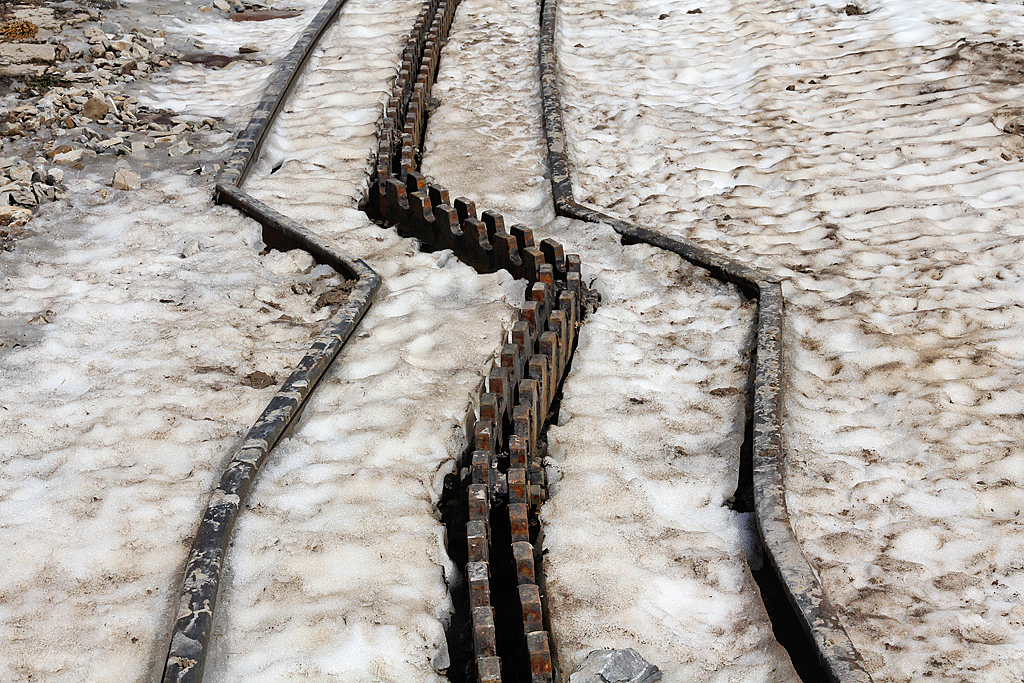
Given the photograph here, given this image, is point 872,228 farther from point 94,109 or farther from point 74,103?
point 74,103

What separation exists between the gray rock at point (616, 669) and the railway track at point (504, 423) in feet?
0.31

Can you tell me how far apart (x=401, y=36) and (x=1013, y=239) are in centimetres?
558

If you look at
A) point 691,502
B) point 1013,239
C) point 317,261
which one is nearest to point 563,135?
point 317,261

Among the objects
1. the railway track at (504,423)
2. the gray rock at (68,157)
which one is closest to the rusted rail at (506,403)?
the railway track at (504,423)

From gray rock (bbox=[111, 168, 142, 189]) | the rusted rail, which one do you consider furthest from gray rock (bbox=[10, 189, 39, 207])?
the rusted rail

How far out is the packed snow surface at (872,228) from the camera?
9.73ft

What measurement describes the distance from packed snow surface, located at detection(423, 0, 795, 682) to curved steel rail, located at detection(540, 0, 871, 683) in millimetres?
100

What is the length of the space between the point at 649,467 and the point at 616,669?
3.39ft

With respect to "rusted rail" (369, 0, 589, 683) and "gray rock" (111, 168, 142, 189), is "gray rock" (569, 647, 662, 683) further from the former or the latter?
"gray rock" (111, 168, 142, 189)

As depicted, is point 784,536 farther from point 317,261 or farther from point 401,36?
point 401,36

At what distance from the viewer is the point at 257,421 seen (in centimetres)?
348

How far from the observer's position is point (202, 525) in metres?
2.96

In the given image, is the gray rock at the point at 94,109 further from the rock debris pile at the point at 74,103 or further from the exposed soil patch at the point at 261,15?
the exposed soil patch at the point at 261,15

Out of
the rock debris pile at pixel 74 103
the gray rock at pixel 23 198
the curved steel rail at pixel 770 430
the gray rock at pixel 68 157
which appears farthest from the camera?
the gray rock at pixel 68 157
